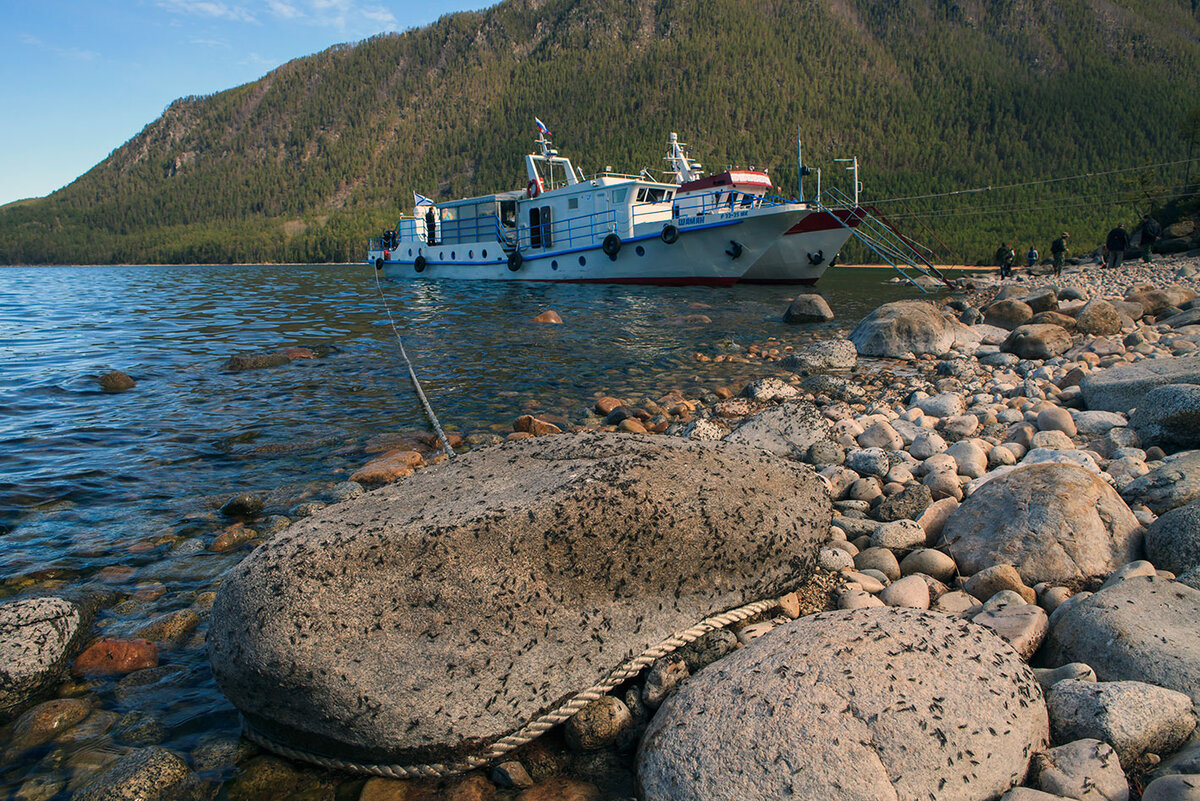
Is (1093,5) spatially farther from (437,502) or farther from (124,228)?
(124,228)

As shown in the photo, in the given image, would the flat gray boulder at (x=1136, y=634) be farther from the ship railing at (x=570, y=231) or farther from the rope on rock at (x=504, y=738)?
the ship railing at (x=570, y=231)

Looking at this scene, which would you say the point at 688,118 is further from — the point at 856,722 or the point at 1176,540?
the point at 856,722

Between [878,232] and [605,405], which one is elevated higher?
[878,232]

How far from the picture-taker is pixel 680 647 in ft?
8.79

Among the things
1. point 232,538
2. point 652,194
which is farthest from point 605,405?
point 652,194

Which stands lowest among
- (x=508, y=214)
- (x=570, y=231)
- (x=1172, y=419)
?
(x=1172, y=419)

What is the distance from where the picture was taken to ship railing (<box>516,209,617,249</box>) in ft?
86.5

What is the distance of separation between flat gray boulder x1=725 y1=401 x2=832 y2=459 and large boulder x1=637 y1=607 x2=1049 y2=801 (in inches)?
116

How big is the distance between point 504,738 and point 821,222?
25845mm

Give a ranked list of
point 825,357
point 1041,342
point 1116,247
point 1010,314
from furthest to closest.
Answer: point 1116,247 < point 1010,314 < point 825,357 < point 1041,342

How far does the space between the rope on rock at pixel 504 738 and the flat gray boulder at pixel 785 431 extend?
9.25ft

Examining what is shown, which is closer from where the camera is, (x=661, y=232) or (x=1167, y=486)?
(x=1167, y=486)

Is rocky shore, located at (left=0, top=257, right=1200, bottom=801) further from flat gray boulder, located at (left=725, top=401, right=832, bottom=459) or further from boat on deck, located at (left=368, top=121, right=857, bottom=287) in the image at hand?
boat on deck, located at (left=368, top=121, right=857, bottom=287)

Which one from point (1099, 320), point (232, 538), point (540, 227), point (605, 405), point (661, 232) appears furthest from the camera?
point (540, 227)
